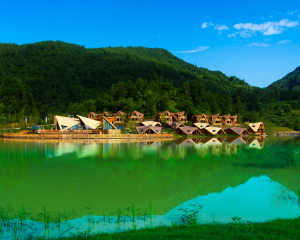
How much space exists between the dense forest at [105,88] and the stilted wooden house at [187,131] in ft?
45.1

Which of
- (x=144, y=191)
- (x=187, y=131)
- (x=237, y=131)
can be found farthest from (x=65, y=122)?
(x=144, y=191)

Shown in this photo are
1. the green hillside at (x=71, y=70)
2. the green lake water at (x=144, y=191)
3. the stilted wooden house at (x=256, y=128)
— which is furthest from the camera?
the green hillside at (x=71, y=70)

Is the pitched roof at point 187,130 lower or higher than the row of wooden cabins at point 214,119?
lower

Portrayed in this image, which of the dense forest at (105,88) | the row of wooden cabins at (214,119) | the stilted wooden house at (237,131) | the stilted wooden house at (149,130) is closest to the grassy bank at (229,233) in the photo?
the stilted wooden house at (149,130)

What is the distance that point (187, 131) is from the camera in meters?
47.4

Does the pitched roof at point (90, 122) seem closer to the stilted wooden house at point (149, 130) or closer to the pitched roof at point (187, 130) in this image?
the stilted wooden house at point (149, 130)

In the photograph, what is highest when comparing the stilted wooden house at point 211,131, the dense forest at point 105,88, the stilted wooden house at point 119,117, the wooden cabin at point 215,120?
the dense forest at point 105,88

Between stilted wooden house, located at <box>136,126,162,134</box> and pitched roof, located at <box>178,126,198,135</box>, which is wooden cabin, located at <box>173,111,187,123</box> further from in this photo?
stilted wooden house, located at <box>136,126,162,134</box>

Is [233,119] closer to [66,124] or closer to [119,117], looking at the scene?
[119,117]

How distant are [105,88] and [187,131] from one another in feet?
177

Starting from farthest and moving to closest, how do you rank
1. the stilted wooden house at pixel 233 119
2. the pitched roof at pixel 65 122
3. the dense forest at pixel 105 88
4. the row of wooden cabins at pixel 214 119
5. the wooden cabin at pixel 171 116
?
the dense forest at pixel 105 88 → the stilted wooden house at pixel 233 119 → the row of wooden cabins at pixel 214 119 → the wooden cabin at pixel 171 116 → the pitched roof at pixel 65 122

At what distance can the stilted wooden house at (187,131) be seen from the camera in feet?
155

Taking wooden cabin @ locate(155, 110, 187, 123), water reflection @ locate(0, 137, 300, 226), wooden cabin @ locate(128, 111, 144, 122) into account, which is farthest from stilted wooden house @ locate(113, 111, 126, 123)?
water reflection @ locate(0, 137, 300, 226)

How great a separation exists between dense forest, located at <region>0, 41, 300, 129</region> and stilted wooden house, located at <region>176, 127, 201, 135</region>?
1375cm
